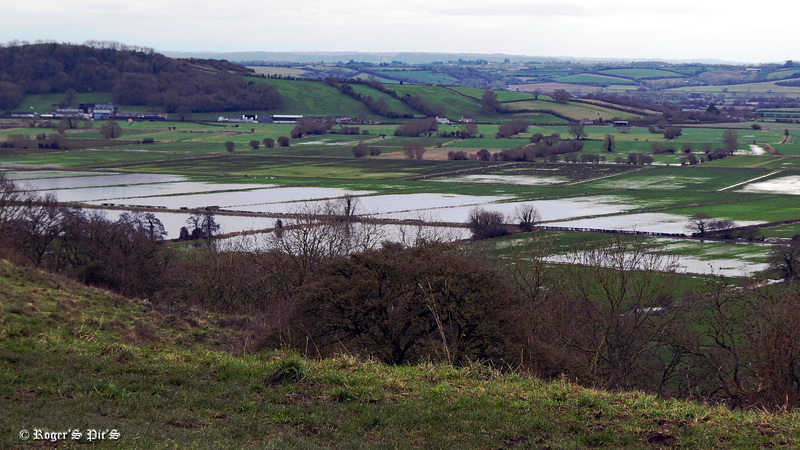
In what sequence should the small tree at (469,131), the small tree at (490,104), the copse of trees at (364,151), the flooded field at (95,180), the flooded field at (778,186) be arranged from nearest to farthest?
the flooded field at (778,186)
the flooded field at (95,180)
the copse of trees at (364,151)
the small tree at (469,131)
the small tree at (490,104)

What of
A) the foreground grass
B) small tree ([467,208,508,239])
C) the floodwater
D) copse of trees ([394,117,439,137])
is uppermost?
the foreground grass

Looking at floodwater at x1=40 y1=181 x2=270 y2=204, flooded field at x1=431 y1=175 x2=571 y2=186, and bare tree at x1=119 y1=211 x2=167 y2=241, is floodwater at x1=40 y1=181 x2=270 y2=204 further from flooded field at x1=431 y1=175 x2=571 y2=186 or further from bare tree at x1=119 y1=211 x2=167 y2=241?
flooded field at x1=431 y1=175 x2=571 y2=186

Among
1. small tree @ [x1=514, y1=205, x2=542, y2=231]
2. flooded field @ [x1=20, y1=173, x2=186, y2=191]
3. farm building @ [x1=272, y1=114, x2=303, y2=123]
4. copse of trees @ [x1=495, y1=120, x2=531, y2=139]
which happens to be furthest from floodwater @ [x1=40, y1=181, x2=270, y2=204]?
farm building @ [x1=272, y1=114, x2=303, y2=123]

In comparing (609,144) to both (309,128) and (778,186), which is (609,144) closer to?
(778,186)

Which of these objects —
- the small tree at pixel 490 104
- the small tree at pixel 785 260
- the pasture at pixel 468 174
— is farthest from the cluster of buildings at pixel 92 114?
the small tree at pixel 785 260

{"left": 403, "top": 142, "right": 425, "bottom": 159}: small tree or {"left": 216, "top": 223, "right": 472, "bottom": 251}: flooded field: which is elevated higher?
{"left": 216, "top": 223, "right": 472, "bottom": 251}: flooded field

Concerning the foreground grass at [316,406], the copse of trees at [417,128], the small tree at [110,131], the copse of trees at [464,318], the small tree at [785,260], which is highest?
the foreground grass at [316,406]

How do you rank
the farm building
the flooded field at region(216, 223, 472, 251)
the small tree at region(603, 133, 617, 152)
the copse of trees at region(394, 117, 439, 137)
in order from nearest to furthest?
the flooded field at region(216, 223, 472, 251) → the small tree at region(603, 133, 617, 152) → the copse of trees at region(394, 117, 439, 137) → the farm building

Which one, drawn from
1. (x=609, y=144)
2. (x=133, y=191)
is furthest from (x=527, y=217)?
(x=609, y=144)

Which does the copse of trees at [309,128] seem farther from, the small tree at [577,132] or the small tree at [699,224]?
the small tree at [699,224]

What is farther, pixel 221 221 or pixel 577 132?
pixel 577 132
